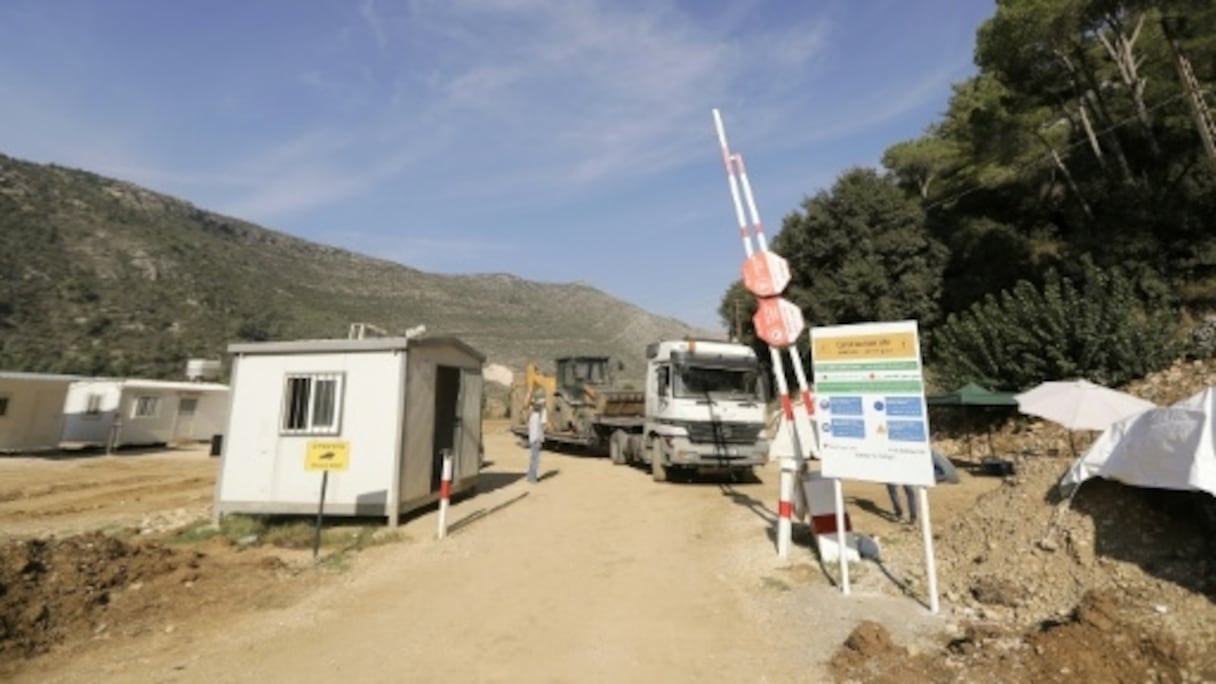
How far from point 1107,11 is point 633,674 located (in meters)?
26.2

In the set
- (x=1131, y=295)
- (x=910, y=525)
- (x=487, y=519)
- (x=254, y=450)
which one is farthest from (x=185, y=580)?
(x=1131, y=295)

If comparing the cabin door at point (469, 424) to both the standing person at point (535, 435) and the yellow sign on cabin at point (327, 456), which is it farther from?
the yellow sign on cabin at point (327, 456)

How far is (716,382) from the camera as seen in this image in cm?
1514

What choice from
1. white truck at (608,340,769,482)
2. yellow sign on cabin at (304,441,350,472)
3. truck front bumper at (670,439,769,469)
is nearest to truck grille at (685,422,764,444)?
white truck at (608,340,769,482)

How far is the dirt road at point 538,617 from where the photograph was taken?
4961 millimetres

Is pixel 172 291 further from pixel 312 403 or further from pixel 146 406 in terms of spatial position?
pixel 312 403

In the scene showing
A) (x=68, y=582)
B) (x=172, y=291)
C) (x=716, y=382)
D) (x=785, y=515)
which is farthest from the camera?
(x=172, y=291)

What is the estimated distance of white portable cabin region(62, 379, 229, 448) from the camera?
24234 mm

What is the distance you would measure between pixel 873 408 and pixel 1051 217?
93.3ft

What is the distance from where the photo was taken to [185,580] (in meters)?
7.34

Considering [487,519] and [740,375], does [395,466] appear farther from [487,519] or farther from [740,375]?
[740,375]

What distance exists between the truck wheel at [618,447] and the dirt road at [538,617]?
8716 millimetres

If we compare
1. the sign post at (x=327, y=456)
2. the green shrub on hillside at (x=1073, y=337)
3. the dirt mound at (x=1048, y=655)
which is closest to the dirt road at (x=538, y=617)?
the dirt mound at (x=1048, y=655)

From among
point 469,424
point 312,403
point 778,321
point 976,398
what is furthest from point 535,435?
point 976,398
